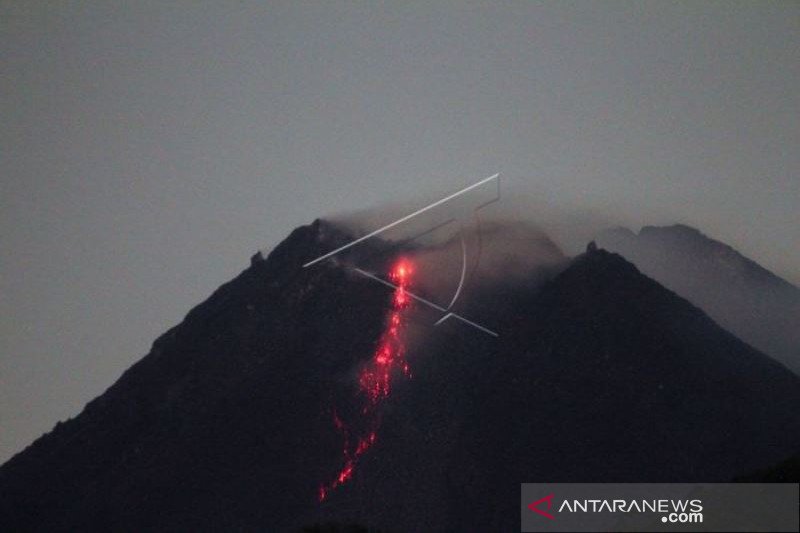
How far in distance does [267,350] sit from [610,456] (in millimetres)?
54221

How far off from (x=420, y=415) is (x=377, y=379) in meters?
10.4

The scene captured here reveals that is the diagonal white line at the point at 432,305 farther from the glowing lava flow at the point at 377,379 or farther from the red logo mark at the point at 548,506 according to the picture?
the red logo mark at the point at 548,506

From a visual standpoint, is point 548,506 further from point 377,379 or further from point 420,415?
point 377,379

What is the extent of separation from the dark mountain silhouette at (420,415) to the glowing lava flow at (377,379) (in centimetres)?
135

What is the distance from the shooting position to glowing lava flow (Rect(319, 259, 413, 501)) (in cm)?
16588

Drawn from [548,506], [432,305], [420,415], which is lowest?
[548,506]

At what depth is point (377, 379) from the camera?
179 m

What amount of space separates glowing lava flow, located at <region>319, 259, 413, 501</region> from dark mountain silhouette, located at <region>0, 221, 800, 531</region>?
135 centimetres

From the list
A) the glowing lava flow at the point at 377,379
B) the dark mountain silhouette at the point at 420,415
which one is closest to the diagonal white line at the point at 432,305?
the glowing lava flow at the point at 377,379

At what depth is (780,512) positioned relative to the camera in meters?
95.6

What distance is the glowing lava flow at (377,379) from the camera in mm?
165875

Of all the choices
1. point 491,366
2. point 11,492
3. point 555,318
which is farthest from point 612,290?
point 11,492

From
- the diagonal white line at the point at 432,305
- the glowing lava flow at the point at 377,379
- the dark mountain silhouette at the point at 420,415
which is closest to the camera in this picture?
the dark mountain silhouette at the point at 420,415

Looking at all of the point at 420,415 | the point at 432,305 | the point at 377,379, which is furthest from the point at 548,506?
the point at 432,305
